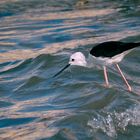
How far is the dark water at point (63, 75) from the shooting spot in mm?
9016

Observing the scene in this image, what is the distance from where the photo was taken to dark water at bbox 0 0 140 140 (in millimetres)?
9016

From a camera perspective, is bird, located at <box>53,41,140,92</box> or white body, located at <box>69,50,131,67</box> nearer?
bird, located at <box>53,41,140,92</box>

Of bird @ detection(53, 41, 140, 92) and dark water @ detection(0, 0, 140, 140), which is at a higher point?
bird @ detection(53, 41, 140, 92)

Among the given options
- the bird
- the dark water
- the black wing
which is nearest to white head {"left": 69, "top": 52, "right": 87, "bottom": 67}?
the bird

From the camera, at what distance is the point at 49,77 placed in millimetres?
12258

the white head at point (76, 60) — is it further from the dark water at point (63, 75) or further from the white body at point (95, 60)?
the dark water at point (63, 75)

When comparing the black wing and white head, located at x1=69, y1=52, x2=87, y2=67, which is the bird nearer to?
the black wing

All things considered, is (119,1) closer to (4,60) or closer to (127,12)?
(127,12)

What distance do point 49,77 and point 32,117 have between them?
2.61 meters

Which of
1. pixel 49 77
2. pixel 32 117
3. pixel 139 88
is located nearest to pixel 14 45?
pixel 49 77

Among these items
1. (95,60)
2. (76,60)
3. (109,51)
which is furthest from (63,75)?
(109,51)

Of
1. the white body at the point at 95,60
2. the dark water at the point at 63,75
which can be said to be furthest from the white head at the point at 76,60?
the dark water at the point at 63,75

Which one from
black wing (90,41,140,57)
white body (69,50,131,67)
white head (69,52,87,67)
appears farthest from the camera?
white head (69,52,87,67)

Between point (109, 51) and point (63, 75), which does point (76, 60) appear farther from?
point (109, 51)
